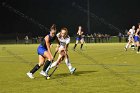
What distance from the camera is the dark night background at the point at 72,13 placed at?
71.9 metres

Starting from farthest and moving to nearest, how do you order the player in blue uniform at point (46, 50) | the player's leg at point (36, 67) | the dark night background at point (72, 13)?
the dark night background at point (72, 13) < the player's leg at point (36, 67) < the player in blue uniform at point (46, 50)

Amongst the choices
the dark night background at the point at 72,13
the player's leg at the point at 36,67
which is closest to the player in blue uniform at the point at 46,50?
the player's leg at the point at 36,67

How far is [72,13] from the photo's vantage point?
7369cm

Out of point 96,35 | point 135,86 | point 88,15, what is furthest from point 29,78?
point 88,15

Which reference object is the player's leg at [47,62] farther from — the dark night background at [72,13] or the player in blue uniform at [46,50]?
the dark night background at [72,13]

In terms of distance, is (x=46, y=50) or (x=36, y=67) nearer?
(x=46, y=50)

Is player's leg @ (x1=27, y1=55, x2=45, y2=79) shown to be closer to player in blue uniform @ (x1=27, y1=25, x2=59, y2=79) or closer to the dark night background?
player in blue uniform @ (x1=27, y1=25, x2=59, y2=79)

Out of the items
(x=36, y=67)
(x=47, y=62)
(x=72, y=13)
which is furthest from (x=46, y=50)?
(x=72, y=13)

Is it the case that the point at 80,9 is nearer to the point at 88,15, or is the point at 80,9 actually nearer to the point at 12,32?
the point at 88,15

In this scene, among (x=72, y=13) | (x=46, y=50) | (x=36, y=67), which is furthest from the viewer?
(x=72, y=13)

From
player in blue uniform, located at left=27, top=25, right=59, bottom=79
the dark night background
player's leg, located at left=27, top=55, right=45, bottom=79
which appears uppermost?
the dark night background

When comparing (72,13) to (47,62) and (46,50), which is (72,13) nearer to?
(47,62)

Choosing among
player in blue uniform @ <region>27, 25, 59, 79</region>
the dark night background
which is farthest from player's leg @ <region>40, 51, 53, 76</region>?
the dark night background

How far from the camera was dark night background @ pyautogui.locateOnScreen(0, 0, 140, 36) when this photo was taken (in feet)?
236
